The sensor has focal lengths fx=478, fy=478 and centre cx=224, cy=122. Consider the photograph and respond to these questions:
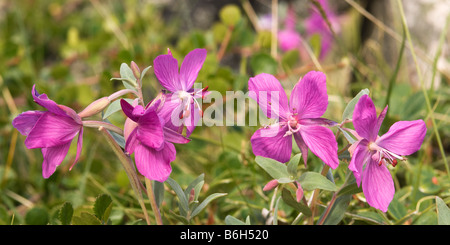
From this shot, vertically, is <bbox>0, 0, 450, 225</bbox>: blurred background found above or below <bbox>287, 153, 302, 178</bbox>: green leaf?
above

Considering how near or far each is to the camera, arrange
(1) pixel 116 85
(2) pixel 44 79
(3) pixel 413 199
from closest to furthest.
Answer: (3) pixel 413 199
(2) pixel 44 79
(1) pixel 116 85

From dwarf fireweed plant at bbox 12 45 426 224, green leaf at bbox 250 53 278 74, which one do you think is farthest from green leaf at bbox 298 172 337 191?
green leaf at bbox 250 53 278 74

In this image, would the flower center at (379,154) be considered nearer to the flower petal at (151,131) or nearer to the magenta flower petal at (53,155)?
the flower petal at (151,131)

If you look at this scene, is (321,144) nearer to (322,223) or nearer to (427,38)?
(322,223)

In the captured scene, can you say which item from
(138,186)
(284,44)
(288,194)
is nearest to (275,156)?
(288,194)

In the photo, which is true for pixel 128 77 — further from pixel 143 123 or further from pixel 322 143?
pixel 322 143

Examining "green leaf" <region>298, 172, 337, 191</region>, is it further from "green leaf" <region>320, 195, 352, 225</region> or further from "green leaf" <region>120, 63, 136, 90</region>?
Answer: "green leaf" <region>120, 63, 136, 90</region>

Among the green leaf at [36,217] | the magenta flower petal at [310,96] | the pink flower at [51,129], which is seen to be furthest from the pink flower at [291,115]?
the green leaf at [36,217]
